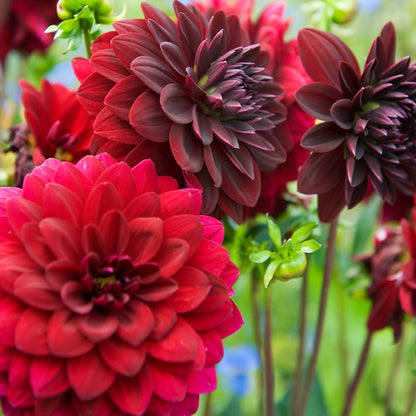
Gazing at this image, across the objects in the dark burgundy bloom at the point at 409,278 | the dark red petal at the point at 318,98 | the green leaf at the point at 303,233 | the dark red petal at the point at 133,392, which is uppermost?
the dark red petal at the point at 318,98

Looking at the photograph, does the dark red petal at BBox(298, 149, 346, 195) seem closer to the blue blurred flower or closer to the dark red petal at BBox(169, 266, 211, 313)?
the dark red petal at BBox(169, 266, 211, 313)

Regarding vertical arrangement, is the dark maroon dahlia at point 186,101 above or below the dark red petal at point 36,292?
above

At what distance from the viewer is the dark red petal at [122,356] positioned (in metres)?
0.29

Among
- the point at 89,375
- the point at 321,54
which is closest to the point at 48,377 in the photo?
the point at 89,375

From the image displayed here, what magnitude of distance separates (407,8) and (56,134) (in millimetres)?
805

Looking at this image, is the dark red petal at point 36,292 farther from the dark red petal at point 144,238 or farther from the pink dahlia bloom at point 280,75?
the pink dahlia bloom at point 280,75

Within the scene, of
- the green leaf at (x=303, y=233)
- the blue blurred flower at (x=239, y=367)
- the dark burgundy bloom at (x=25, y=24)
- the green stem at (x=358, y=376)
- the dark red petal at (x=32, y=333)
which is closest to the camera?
the dark red petal at (x=32, y=333)

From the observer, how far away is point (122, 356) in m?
0.30

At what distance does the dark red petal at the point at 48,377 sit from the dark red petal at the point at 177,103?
14cm

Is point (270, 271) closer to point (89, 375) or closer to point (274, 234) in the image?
point (274, 234)

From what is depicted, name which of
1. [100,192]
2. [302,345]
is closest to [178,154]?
[100,192]

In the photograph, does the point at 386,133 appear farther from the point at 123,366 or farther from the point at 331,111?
the point at 123,366

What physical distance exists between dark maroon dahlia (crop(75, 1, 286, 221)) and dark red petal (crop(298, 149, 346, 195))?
0.03 m

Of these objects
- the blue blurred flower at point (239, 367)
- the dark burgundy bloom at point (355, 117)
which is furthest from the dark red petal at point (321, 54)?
the blue blurred flower at point (239, 367)
